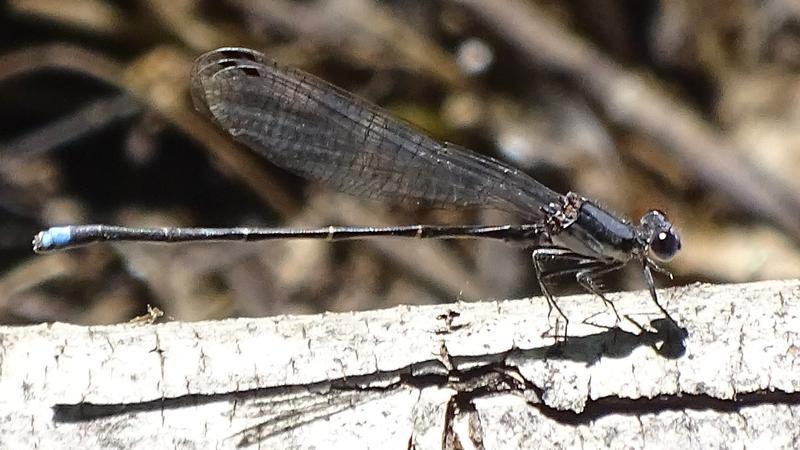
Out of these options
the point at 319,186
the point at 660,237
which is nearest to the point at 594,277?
the point at 660,237

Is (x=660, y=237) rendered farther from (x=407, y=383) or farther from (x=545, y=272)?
(x=407, y=383)

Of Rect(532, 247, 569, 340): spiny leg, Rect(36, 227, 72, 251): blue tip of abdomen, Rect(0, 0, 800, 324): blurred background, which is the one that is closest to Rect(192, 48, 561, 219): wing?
Rect(532, 247, 569, 340): spiny leg

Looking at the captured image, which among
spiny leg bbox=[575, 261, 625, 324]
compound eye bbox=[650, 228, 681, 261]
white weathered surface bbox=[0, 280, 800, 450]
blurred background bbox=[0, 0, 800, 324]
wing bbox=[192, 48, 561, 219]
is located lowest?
white weathered surface bbox=[0, 280, 800, 450]

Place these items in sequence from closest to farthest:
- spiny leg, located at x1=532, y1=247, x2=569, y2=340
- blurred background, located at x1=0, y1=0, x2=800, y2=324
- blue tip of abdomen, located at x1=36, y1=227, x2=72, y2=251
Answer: spiny leg, located at x1=532, y1=247, x2=569, y2=340
blue tip of abdomen, located at x1=36, y1=227, x2=72, y2=251
blurred background, located at x1=0, y1=0, x2=800, y2=324

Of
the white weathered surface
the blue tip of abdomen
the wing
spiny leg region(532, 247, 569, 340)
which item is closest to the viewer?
the white weathered surface

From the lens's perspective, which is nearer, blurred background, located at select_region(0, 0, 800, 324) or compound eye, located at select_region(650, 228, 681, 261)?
compound eye, located at select_region(650, 228, 681, 261)

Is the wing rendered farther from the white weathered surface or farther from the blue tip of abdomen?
the white weathered surface

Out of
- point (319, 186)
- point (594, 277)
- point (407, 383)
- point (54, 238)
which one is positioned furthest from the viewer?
point (319, 186)

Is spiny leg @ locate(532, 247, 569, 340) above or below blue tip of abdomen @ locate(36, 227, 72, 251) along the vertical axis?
below
